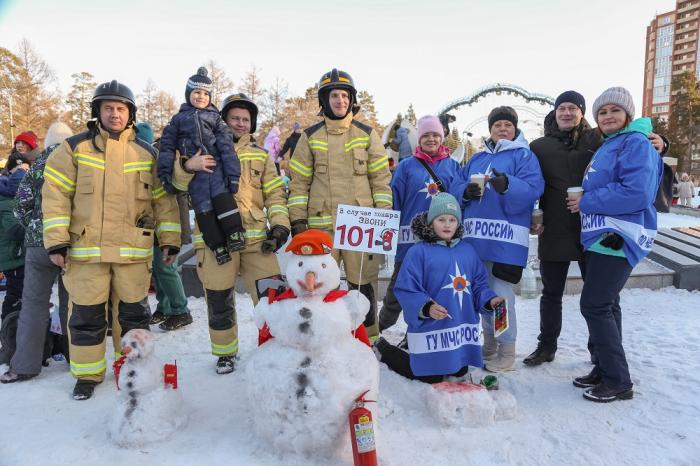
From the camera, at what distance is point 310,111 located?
3603 cm

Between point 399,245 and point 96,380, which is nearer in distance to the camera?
point 96,380

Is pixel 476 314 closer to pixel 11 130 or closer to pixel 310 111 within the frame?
pixel 310 111

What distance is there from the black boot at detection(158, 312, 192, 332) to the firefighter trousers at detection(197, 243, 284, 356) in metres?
1.43

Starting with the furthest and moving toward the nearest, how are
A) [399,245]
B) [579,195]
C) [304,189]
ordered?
1. [399,245]
2. [304,189]
3. [579,195]

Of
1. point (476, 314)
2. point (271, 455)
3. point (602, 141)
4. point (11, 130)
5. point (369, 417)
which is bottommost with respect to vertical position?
point (271, 455)

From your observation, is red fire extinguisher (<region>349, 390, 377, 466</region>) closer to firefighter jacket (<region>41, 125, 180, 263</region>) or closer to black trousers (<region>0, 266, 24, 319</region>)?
firefighter jacket (<region>41, 125, 180, 263</region>)

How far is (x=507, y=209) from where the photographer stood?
3814 millimetres

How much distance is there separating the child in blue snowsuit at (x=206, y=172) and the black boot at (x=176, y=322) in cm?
189

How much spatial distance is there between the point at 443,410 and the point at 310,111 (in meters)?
35.0

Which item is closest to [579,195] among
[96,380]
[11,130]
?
[96,380]

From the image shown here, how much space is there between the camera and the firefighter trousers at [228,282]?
3.89 meters

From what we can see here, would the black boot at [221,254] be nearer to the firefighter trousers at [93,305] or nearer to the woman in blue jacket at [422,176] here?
the firefighter trousers at [93,305]

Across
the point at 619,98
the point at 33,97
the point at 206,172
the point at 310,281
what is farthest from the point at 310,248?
the point at 33,97

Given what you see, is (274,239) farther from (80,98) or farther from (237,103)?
(80,98)
